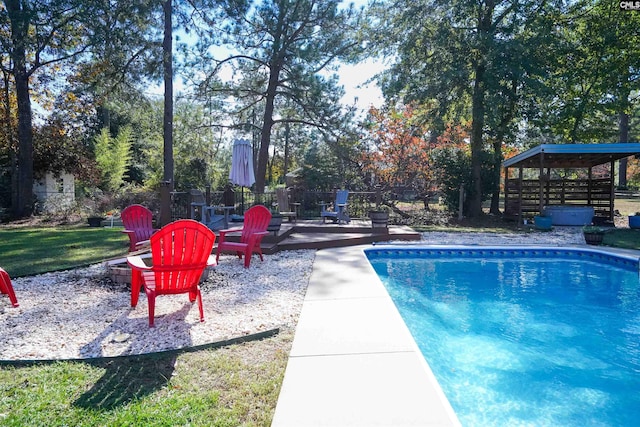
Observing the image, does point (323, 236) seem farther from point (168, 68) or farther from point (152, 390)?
point (168, 68)

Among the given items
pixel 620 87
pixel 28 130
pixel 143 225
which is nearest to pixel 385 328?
pixel 143 225

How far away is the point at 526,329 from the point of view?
4.50m

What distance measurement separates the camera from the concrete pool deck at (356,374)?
6.81 feet

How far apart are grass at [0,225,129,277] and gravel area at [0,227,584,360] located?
2.08 ft

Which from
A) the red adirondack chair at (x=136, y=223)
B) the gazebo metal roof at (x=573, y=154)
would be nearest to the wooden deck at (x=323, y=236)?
the red adirondack chair at (x=136, y=223)

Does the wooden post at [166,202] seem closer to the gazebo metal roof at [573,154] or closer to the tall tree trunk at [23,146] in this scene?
the tall tree trunk at [23,146]

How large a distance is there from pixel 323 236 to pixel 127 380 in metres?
6.59

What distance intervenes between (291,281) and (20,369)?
313 cm

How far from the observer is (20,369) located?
268 centimetres

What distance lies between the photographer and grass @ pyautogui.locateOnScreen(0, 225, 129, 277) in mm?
6062

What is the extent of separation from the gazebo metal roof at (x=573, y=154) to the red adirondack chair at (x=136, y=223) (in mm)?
11116

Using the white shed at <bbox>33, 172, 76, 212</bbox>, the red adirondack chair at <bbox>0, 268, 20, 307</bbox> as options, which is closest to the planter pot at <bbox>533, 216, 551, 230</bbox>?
the red adirondack chair at <bbox>0, 268, 20, 307</bbox>

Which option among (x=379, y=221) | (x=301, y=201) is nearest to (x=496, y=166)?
(x=301, y=201)

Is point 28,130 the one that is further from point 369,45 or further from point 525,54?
point 525,54
